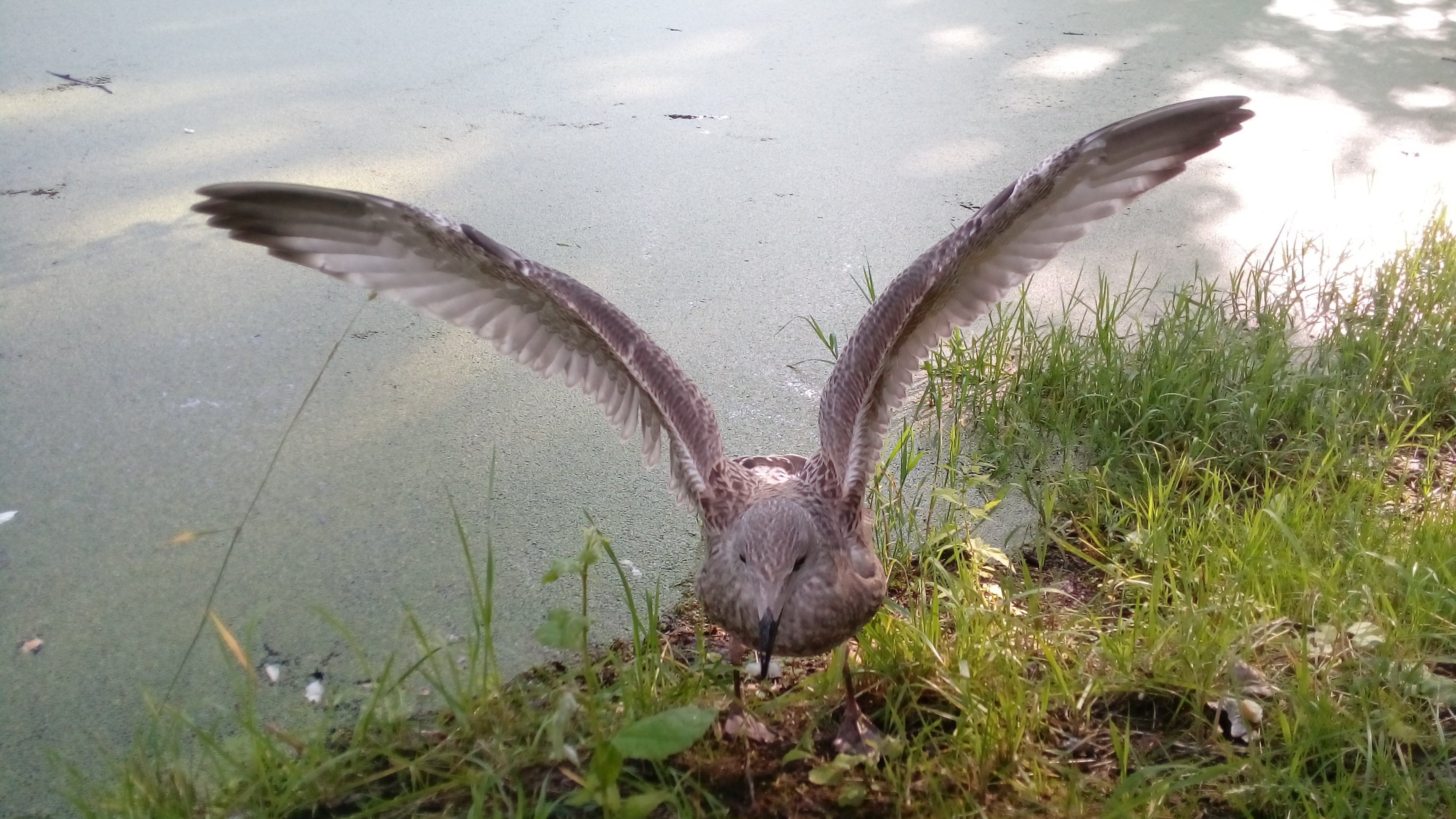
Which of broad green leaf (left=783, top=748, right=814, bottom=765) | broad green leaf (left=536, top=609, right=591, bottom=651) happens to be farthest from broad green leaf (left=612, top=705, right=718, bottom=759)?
broad green leaf (left=783, top=748, right=814, bottom=765)

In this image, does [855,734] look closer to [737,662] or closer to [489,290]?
[737,662]

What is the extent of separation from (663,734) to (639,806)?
92 mm

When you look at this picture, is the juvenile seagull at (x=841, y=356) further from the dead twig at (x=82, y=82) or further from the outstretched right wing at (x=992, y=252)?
the dead twig at (x=82, y=82)

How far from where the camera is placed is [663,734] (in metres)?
1.04

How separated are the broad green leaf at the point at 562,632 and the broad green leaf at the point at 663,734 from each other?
0.40 ft

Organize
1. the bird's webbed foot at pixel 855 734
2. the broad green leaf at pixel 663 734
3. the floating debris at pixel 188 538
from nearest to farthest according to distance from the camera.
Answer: the broad green leaf at pixel 663 734, the bird's webbed foot at pixel 855 734, the floating debris at pixel 188 538

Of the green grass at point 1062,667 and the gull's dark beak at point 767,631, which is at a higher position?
the gull's dark beak at point 767,631

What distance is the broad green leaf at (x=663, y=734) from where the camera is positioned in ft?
3.38

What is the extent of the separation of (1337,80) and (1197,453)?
2.27m

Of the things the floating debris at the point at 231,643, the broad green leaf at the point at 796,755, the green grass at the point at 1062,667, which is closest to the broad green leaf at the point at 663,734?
the green grass at the point at 1062,667

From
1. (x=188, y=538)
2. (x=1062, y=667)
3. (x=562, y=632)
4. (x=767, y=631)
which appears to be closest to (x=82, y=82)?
(x=188, y=538)

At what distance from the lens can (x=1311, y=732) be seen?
1.22 m

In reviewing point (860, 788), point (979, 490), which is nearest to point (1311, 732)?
point (860, 788)

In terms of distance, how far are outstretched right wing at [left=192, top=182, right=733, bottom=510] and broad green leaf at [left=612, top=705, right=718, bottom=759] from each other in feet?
1.38
